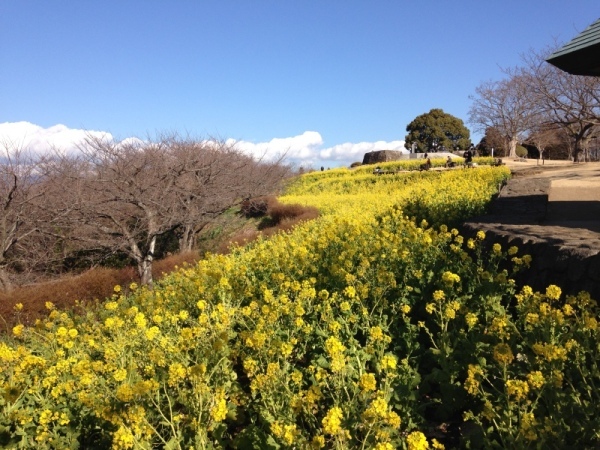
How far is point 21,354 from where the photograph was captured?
363cm

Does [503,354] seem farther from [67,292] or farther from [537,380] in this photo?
[67,292]

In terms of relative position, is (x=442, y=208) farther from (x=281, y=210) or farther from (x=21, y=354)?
(x=281, y=210)

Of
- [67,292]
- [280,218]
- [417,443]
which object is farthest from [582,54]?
[280,218]

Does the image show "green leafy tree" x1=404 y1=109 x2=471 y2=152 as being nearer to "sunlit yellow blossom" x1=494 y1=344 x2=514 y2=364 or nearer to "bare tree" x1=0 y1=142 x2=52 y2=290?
"bare tree" x1=0 y1=142 x2=52 y2=290

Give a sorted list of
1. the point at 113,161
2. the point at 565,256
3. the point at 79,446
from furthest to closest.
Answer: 1. the point at 113,161
2. the point at 565,256
3. the point at 79,446

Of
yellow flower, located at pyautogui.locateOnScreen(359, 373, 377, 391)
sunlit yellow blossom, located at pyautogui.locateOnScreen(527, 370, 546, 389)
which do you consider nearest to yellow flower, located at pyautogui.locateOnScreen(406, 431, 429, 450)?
yellow flower, located at pyautogui.locateOnScreen(359, 373, 377, 391)

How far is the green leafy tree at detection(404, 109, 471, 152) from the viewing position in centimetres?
5791

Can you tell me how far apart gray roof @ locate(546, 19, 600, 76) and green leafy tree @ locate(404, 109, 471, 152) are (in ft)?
174

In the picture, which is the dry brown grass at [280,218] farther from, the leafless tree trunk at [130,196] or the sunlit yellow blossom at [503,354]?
the sunlit yellow blossom at [503,354]

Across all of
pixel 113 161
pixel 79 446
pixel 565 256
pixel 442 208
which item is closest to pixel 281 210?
pixel 113 161

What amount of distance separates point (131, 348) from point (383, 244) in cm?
352

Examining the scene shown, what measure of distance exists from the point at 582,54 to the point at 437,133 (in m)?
54.4

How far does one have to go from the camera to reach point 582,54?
587cm

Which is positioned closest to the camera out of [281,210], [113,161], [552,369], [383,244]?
[552,369]
